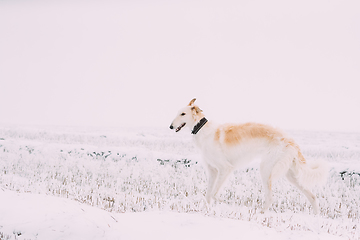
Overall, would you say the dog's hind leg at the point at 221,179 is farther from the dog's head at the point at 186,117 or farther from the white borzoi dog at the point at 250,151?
the dog's head at the point at 186,117

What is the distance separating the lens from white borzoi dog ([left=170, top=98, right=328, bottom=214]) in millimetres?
5098

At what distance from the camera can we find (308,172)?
5.10 m

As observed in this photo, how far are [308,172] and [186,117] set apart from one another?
2444mm

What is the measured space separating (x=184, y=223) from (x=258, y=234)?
80 cm

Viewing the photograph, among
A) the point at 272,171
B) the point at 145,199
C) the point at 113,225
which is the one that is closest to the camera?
Result: the point at 113,225

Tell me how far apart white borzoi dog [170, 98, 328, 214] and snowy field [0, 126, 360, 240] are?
0.58m

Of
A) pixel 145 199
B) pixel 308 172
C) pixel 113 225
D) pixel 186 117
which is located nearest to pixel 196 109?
pixel 186 117

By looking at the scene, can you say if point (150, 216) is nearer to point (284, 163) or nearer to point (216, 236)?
point (216, 236)

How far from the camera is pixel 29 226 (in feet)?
9.98

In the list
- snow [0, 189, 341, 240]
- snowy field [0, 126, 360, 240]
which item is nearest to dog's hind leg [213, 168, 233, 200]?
snowy field [0, 126, 360, 240]

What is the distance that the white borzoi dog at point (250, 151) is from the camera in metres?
5.10

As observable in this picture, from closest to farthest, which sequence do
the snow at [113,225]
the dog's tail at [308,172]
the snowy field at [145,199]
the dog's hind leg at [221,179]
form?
1. the snow at [113,225]
2. the snowy field at [145,199]
3. the dog's tail at [308,172]
4. the dog's hind leg at [221,179]

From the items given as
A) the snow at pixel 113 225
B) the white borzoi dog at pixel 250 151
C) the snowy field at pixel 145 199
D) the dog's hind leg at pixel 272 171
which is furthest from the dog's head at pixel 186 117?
the snow at pixel 113 225

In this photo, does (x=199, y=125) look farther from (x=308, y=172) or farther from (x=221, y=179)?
(x=308, y=172)
